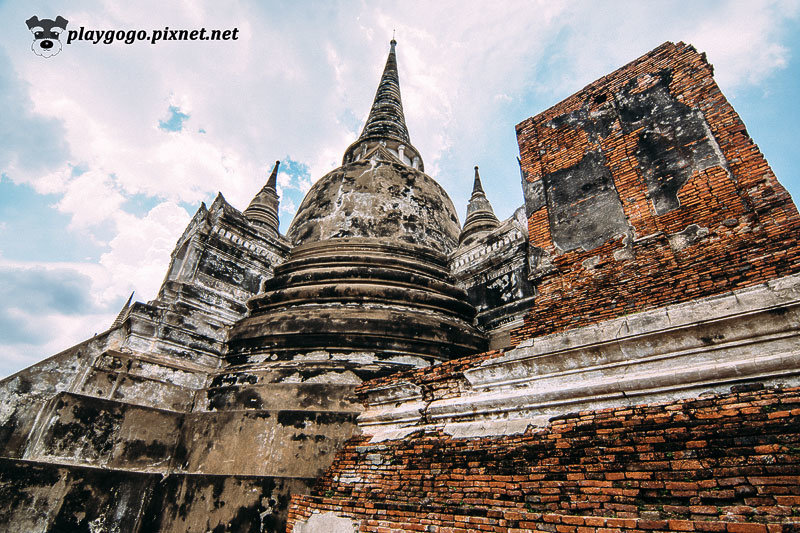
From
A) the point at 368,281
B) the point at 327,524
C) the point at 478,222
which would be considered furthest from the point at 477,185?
the point at 327,524

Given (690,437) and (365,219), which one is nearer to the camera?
(690,437)

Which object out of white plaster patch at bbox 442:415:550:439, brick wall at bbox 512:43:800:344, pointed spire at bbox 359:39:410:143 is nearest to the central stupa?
brick wall at bbox 512:43:800:344

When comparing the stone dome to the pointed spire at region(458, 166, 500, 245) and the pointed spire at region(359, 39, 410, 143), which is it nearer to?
the pointed spire at region(458, 166, 500, 245)

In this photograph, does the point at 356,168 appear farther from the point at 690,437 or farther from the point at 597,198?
the point at 690,437

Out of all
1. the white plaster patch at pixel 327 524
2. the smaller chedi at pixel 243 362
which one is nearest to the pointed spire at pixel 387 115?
the smaller chedi at pixel 243 362

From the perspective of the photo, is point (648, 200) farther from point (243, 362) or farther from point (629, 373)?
point (243, 362)

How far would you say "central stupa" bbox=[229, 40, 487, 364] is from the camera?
5.82m

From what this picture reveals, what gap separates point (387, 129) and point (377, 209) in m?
5.16

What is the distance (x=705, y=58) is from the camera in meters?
4.95

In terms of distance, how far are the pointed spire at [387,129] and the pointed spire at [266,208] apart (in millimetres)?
2437

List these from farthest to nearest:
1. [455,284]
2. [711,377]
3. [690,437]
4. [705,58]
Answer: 1. [455,284]
2. [705,58]
3. [711,377]
4. [690,437]

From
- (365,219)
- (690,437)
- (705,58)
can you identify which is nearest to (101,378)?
(365,219)

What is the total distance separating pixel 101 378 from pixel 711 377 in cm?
619

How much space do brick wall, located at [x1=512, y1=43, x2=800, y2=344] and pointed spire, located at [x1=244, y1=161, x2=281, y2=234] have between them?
697 centimetres
